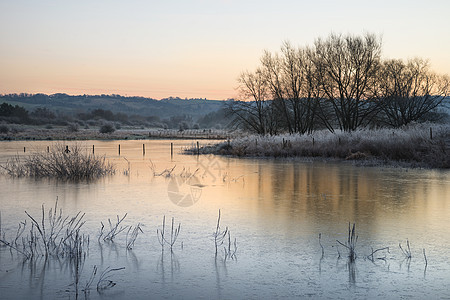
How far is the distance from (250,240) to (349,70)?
3435cm

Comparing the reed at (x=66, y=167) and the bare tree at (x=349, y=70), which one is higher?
the bare tree at (x=349, y=70)

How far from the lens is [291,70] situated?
4503 cm

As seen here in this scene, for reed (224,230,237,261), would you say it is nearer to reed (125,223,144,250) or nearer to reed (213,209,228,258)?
reed (213,209,228,258)

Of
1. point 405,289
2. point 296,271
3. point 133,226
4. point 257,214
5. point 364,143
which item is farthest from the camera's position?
point 364,143

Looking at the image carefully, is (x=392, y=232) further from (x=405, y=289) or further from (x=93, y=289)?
(x=93, y=289)

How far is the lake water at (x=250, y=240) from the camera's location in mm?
6438

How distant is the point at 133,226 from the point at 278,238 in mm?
3351

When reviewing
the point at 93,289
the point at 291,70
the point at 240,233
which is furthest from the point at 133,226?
the point at 291,70

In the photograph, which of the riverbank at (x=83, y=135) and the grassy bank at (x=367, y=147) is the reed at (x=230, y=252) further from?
the riverbank at (x=83, y=135)

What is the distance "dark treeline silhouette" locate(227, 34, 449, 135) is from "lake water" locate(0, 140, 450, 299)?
77.0 ft

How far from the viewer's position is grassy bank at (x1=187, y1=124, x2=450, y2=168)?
1074 inches

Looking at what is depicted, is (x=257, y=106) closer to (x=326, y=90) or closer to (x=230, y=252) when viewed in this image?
(x=326, y=90)

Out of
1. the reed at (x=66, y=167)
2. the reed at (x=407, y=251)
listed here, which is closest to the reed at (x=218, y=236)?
the reed at (x=407, y=251)

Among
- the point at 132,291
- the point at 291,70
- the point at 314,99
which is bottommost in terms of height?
the point at 132,291
